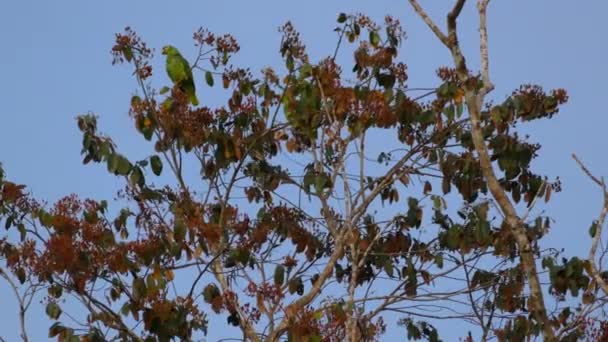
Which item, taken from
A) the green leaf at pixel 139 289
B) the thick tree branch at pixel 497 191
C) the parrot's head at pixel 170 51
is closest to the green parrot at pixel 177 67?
the parrot's head at pixel 170 51

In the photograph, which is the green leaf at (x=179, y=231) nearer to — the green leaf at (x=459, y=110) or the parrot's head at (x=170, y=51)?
the parrot's head at (x=170, y=51)

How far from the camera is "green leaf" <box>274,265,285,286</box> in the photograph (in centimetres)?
851

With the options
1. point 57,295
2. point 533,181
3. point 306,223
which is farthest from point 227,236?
point 533,181

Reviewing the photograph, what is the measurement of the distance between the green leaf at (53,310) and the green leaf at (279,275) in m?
1.37

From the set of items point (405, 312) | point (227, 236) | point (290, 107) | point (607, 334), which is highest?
point (290, 107)

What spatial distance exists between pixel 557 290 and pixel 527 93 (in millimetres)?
1305

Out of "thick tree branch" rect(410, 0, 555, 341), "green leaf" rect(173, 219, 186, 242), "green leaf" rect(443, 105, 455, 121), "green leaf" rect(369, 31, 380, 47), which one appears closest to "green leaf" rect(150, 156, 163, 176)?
"green leaf" rect(173, 219, 186, 242)

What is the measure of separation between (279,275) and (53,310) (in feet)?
4.76

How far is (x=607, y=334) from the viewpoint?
7.85 meters

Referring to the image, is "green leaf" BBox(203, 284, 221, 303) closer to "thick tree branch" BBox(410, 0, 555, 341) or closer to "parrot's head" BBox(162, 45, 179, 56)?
"parrot's head" BBox(162, 45, 179, 56)

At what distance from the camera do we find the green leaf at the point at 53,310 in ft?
26.1

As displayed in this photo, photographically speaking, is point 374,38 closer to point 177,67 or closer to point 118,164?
point 177,67

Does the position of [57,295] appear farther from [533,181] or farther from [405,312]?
[533,181]

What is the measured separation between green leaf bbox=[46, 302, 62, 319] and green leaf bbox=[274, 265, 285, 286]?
1367 mm
